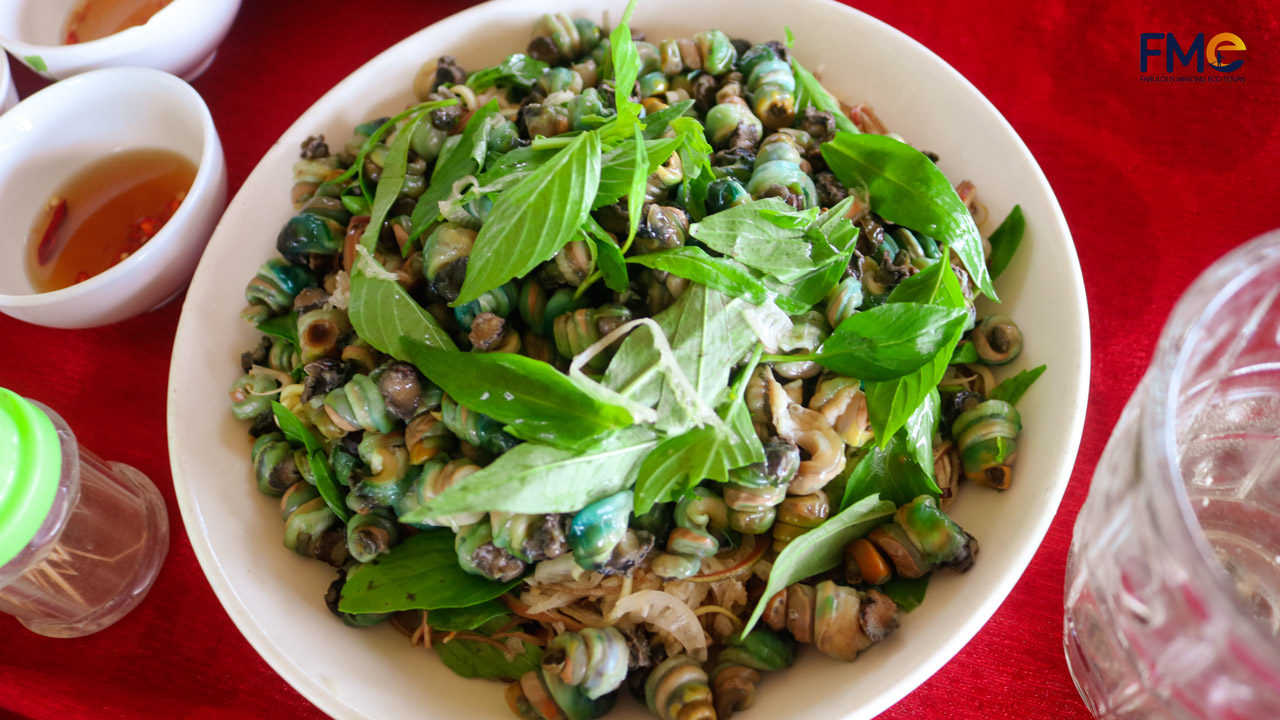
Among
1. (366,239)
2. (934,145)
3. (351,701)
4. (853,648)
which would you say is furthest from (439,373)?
(934,145)

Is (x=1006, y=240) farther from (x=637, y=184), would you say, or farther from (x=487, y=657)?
(x=487, y=657)

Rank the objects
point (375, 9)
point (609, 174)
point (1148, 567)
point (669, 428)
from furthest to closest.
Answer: point (375, 9) → point (609, 174) → point (669, 428) → point (1148, 567)

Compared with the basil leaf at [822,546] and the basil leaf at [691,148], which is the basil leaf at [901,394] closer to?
the basil leaf at [822,546]

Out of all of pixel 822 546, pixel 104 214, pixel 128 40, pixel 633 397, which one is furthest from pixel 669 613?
pixel 128 40

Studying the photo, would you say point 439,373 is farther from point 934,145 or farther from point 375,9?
point 375,9

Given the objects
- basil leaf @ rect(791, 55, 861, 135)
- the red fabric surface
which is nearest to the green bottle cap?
the red fabric surface

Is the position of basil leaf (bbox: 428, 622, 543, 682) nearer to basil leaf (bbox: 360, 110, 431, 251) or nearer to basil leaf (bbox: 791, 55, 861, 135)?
basil leaf (bbox: 360, 110, 431, 251)
